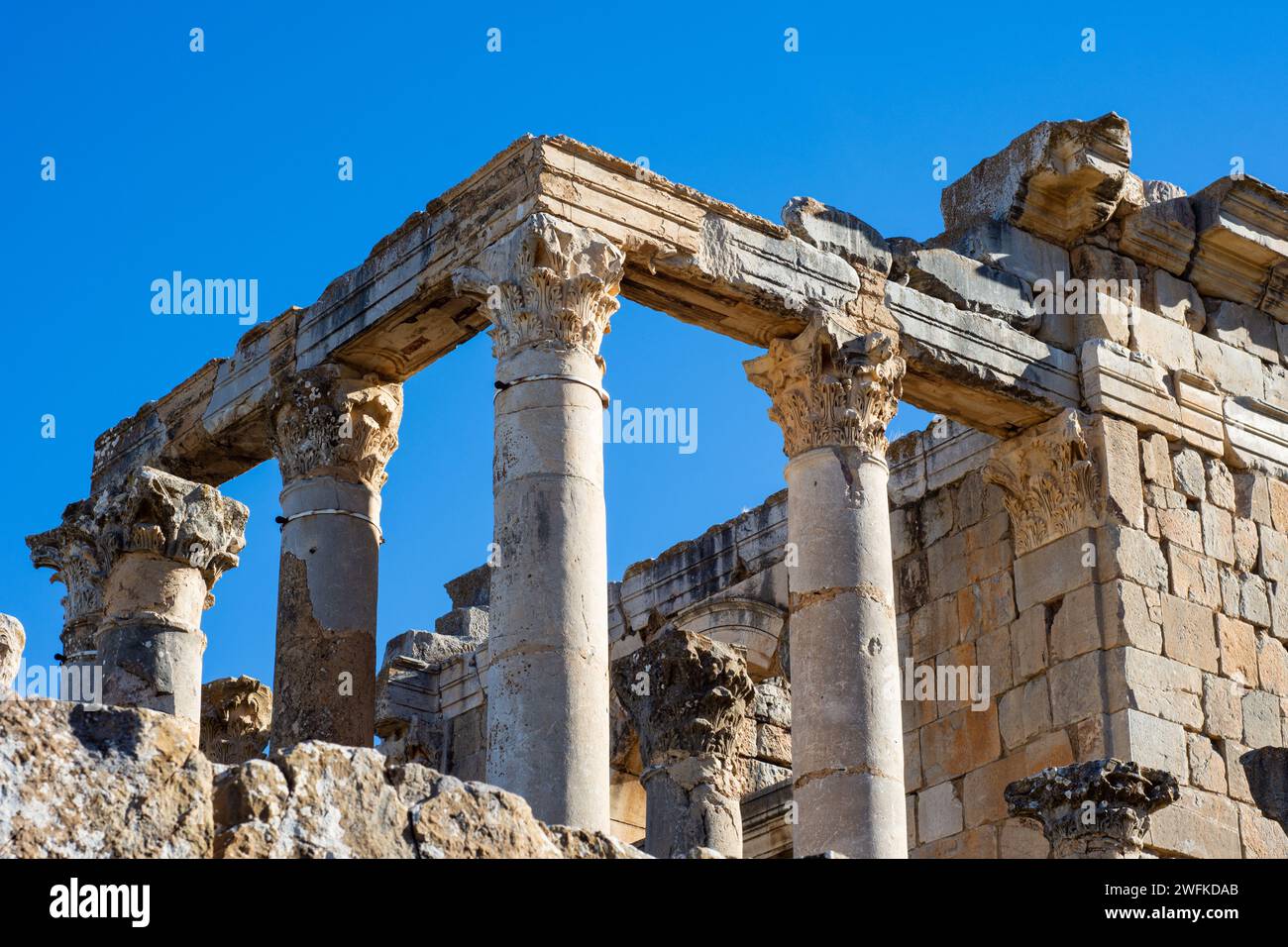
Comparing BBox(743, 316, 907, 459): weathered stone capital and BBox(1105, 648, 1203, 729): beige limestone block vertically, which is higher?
BBox(743, 316, 907, 459): weathered stone capital

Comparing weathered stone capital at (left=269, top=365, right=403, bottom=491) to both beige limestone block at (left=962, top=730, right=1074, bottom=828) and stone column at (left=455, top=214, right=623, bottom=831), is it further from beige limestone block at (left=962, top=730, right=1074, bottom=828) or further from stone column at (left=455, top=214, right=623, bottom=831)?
beige limestone block at (left=962, top=730, right=1074, bottom=828)

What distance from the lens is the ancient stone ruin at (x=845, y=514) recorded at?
49.2 feet

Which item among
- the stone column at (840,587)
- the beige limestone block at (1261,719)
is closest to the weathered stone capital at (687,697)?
the stone column at (840,587)

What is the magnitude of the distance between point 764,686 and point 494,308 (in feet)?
24.6

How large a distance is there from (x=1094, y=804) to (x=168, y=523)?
7.76 m

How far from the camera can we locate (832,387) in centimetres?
1683

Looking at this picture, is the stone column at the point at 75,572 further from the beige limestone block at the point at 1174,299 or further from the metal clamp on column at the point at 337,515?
the beige limestone block at the point at 1174,299

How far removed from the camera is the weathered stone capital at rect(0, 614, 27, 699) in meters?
10.6

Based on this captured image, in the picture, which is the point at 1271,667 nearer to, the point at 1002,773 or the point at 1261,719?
the point at 1261,719

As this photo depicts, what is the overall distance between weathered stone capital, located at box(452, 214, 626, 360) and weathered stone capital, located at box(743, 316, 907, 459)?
191 centimetres

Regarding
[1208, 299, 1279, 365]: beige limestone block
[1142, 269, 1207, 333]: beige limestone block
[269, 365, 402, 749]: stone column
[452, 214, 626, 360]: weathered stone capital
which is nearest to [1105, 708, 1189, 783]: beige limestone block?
[1142, 269, 1207, 333]: beige limestone block

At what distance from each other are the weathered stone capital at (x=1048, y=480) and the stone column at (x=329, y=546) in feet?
17.0
